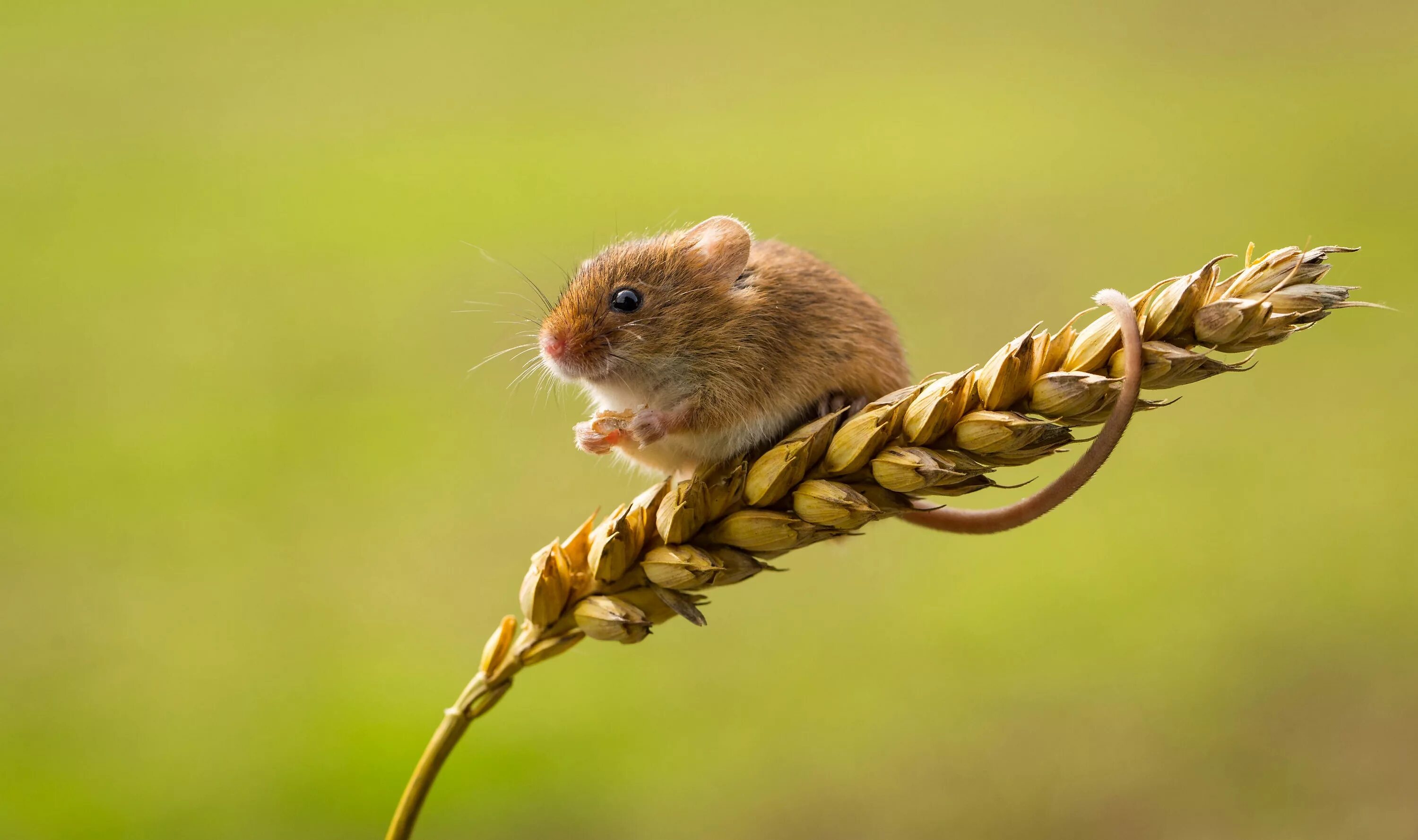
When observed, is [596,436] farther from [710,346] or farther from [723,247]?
[723,247]

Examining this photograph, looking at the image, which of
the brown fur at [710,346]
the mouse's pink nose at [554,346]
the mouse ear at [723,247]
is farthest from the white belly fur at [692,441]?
the mouse ear at [723,247]

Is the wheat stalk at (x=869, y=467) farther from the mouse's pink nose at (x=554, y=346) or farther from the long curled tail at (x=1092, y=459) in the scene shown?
the mouse's pink nose at (x=554, y=346)

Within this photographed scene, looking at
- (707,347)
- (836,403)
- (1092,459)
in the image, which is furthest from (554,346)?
(1092,459)

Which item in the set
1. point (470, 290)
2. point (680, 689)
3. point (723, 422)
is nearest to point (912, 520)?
point (723, 422)

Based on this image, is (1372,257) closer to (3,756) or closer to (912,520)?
(912,520)

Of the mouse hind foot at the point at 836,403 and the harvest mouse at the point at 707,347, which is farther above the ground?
the harvest mouse at the point at 707,347

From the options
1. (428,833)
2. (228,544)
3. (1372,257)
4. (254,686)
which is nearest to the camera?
(428,833)

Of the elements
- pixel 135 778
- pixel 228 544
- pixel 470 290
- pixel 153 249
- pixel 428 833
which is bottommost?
pixel 428 833
